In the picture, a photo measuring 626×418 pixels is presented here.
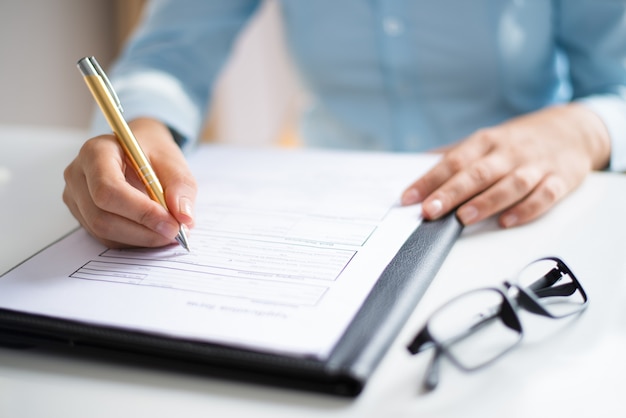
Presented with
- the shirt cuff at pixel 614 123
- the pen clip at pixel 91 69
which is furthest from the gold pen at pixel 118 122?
the shirt cuff at pixel 614 123

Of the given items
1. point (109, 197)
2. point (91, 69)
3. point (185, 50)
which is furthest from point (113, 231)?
point (185, 50)

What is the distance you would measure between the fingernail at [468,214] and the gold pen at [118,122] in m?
0.24

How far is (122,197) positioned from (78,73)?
1.66 meters

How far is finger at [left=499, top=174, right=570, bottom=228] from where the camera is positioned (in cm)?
59

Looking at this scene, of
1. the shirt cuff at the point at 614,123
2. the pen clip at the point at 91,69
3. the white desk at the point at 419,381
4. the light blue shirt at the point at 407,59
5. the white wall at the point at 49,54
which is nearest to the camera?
the white desk at the point at 419,381

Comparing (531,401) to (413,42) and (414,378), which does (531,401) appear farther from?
(413,42)

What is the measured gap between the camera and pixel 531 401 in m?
0.37

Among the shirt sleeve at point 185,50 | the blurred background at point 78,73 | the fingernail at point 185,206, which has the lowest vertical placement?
the blurred background at point 78,73

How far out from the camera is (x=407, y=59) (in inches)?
38.1

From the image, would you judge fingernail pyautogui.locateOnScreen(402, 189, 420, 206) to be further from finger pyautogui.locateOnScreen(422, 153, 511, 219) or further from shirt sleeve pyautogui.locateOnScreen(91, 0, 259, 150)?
shirt sleeve pyautogui.locateOnScreen(91, 0, 259, 150)

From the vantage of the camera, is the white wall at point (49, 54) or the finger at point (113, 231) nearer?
the finger at point (113, 231)

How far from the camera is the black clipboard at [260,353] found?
0.37 meters

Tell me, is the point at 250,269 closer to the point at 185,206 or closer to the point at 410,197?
the point at 185,206

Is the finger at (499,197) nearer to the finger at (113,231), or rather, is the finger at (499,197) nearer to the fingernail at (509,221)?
the fingernail at (509,221)
